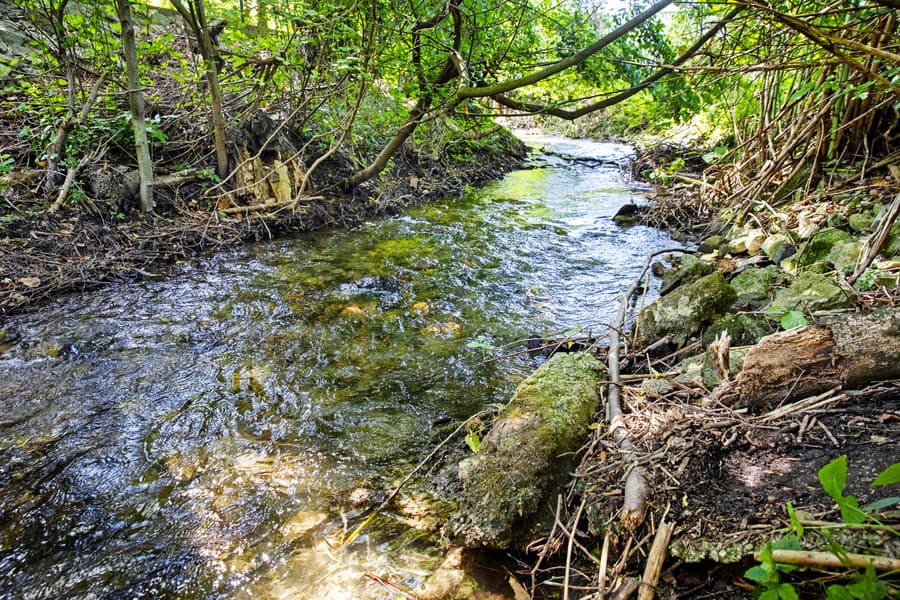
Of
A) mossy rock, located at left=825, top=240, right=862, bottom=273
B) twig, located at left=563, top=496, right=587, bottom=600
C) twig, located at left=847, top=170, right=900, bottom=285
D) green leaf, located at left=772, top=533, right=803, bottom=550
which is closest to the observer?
green leaf, located at left=772, top=533, right=803, bottom=550

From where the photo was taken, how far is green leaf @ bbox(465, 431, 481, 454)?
2.60 metres

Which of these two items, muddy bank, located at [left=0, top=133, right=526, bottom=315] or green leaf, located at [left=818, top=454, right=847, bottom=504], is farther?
muddy bank, located at [left=0, top=133, right=526, bottom=315]

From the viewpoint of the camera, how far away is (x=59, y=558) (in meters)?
2.08

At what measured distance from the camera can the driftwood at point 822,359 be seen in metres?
1.80

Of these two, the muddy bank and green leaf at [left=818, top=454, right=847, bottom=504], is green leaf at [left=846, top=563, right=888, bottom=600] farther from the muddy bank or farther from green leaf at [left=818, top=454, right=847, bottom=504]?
the muddy bank

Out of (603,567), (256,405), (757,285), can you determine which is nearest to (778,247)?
(757,285)

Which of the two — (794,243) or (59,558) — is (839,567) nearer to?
(59,558)

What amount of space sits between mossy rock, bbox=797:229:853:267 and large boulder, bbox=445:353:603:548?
2.97 metres

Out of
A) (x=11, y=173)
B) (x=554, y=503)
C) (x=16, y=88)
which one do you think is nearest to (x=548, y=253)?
(x=554, y=503)

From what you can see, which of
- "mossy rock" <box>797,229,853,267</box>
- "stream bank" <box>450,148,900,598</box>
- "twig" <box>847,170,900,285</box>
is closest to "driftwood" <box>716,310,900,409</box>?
"stream bank" <box>450,148,900,598</box>

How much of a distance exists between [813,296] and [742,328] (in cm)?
50

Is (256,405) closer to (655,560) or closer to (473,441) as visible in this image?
(473,441)

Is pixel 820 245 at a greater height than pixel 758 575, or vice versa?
pixel 820 245

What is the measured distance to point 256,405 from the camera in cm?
323
